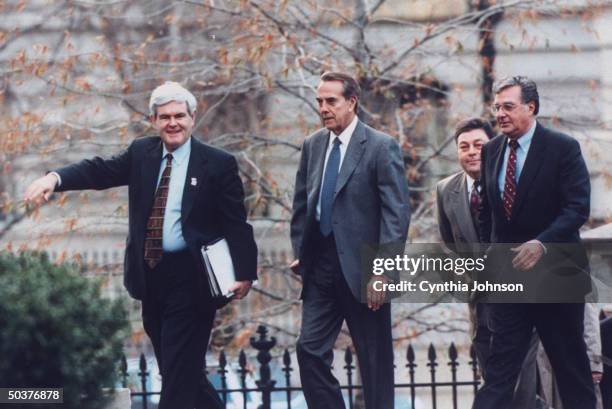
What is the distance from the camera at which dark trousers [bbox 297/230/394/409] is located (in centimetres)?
823

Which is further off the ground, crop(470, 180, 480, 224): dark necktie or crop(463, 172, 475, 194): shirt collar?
crop(463, 172, 475, 194): shirt collar

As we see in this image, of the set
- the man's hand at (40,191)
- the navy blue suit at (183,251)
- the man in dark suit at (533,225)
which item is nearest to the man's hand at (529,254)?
the man in dark suit at (533,225)

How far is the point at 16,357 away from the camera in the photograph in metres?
6.98

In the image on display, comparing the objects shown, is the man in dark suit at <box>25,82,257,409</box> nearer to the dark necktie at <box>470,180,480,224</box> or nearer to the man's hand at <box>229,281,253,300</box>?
the man's hand at <box>229,281,253,300</box>

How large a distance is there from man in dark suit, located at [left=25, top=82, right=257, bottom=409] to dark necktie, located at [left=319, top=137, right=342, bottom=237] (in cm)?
47

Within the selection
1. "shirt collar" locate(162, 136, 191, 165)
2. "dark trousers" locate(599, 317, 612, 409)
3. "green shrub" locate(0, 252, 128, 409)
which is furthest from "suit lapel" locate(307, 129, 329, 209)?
"dark trousers" locate(599, 317, 612, 409)

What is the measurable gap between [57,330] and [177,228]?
1365mm

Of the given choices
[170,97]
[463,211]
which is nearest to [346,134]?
[170,97]

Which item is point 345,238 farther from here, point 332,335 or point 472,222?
point 472,222

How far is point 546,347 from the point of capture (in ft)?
26.3

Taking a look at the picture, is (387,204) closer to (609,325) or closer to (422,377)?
(609,325)

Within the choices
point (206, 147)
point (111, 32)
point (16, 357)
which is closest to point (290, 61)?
point (111, 32)

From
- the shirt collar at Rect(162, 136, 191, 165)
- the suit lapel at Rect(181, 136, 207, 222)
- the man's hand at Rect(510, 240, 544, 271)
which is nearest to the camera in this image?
the man's hand at Rect(510, 240, 544, 271)

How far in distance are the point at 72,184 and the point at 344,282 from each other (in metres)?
1.75
